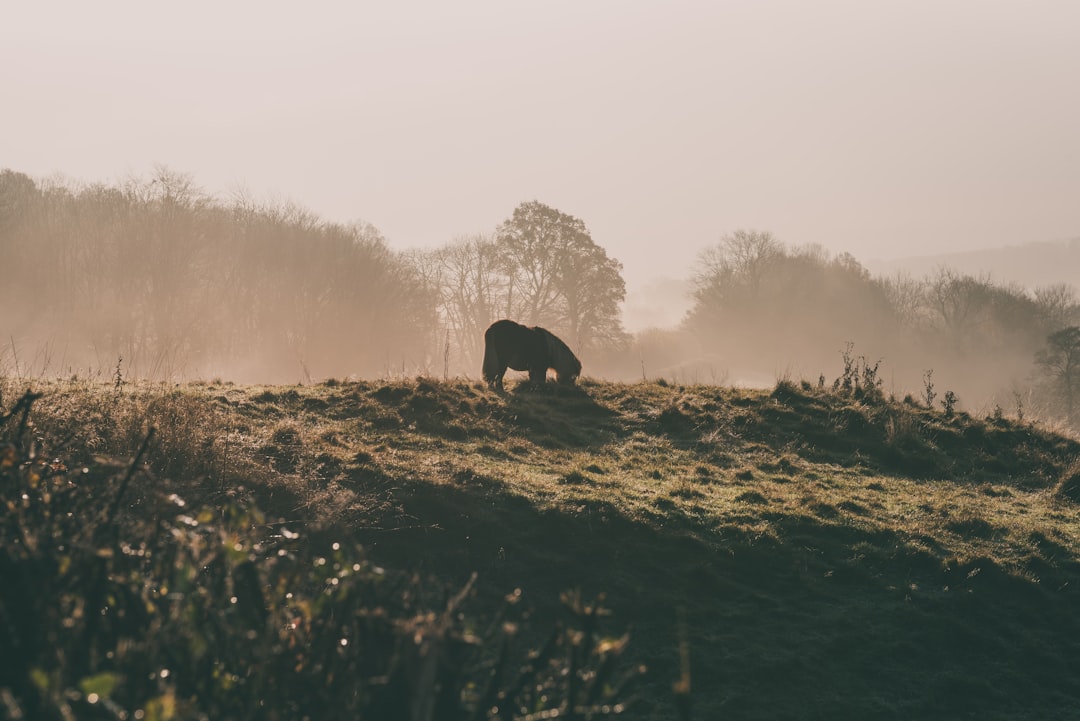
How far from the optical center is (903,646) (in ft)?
24.1

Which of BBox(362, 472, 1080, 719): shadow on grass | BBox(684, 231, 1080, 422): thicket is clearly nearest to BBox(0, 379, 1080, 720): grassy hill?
BBox(362, 472, 1080, 719): shadow on grass

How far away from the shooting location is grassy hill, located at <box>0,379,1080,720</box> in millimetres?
7020

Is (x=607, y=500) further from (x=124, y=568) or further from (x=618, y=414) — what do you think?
(x=124, y=568)

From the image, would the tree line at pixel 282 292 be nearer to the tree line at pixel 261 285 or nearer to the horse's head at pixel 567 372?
the tree line at pixel 261 285

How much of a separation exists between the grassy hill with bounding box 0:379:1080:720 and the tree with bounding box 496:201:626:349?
3659cm

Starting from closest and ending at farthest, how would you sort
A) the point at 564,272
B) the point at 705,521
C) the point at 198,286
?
the point at 705,521 → the point at 198,286 → the point at 564,272

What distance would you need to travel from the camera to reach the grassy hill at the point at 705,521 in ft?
23.0

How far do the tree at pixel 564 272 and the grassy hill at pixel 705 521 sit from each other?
36.6 metres

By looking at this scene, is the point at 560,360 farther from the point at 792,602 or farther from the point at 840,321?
the point at 840,321

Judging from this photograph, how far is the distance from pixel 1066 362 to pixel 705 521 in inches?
2288

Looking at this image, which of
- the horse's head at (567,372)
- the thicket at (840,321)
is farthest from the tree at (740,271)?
the horse's head at (567,372)

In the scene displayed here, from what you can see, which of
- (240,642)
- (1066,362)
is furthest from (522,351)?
(1066,362)

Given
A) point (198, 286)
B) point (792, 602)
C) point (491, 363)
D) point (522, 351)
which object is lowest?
point (792, 602)

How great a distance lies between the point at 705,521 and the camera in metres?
9.81
